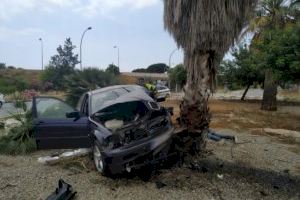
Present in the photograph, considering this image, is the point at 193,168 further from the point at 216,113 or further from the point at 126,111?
the point at 216,113

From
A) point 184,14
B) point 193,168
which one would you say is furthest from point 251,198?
point 184,14

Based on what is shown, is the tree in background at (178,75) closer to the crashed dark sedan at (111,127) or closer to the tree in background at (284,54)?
the tree in background at (284,54)

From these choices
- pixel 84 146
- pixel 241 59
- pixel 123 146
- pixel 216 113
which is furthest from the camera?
pixel 241 59

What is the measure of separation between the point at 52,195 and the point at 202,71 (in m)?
4.24

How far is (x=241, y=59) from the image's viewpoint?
109ft

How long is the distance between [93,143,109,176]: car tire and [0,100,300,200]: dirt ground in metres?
0.18

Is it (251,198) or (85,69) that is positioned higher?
(85,69)

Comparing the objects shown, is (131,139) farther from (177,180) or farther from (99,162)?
(177,180)

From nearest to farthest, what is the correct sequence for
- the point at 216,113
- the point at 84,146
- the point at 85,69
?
the point at 84,146
the point at 85,69
the point at 216,113

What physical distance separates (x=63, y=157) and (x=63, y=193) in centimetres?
290

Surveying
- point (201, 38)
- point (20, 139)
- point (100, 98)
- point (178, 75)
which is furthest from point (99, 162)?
point (178, 75)

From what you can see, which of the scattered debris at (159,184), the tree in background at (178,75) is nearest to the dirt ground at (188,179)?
the scattered debris at (159,184)

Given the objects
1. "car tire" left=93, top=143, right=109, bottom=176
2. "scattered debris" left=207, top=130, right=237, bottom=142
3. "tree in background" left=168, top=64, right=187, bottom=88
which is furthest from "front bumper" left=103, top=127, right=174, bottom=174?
"tree in background" left=168, top=64, right=187, bottom=88

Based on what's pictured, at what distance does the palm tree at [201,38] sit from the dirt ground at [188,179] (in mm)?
990
